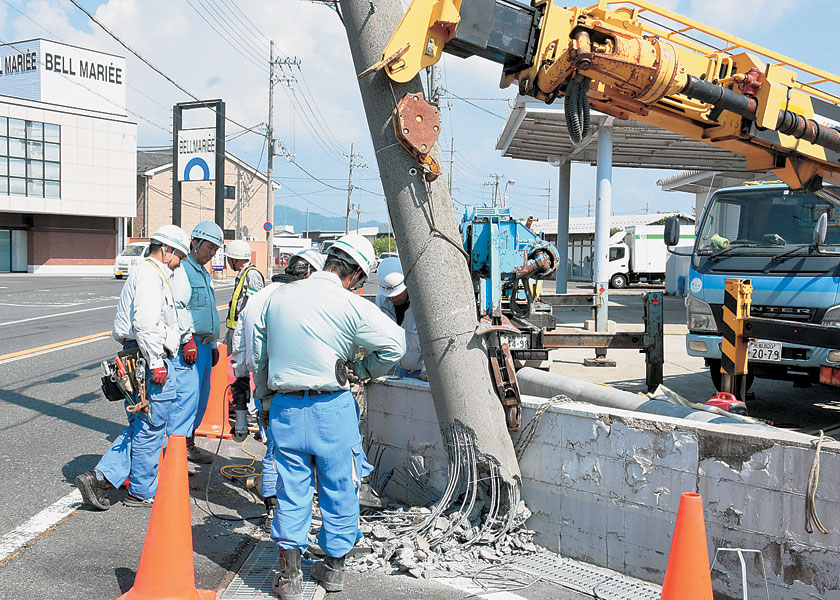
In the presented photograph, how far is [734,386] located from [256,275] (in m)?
4.83

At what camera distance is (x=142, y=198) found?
5119cm

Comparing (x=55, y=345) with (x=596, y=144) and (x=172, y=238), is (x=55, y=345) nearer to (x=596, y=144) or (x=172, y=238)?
(x=172, y=238)

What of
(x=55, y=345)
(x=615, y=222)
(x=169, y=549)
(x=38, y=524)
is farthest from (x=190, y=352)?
(x=615, y=222)

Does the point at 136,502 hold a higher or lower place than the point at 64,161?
lower

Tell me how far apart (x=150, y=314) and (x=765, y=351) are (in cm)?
606

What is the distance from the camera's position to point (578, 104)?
4797 millimetres

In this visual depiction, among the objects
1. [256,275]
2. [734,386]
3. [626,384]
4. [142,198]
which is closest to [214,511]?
[256,275]

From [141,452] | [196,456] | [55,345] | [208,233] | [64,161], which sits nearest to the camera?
[141,452]

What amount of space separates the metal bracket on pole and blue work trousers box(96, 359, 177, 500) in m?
5.06

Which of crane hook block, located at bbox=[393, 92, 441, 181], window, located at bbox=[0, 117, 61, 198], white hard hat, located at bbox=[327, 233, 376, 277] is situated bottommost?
white hard hat, located at bbox=[327, 233, 376, 277]

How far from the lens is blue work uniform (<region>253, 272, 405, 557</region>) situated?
12.4 ft

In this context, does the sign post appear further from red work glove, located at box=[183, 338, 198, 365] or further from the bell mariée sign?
the bell mariée sign

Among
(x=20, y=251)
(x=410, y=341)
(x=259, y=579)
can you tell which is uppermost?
(x=20, y=251)

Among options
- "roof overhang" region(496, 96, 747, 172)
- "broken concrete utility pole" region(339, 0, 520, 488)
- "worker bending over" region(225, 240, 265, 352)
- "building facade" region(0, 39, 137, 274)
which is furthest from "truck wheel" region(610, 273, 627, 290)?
"broken concrete utility pole" region(339, 0, 520, 488)
